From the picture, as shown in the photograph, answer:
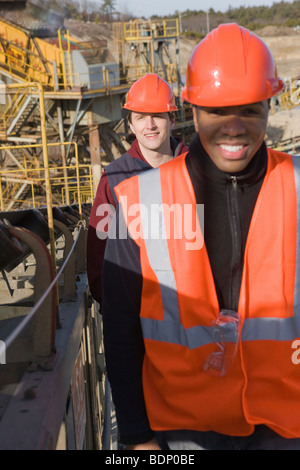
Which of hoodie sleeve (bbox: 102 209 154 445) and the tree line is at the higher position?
the tree line

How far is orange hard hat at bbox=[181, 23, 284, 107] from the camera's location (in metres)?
2.12

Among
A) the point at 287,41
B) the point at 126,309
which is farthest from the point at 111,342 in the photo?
the point at 287,41

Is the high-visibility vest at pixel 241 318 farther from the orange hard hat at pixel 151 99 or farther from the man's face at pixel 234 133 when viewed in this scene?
the orange hard hat at pixel 151 99

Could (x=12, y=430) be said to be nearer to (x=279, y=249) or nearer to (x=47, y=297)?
(x=47, y=297)

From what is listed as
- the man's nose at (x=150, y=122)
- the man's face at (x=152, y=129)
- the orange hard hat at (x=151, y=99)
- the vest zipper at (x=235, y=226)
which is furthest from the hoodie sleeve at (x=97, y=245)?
the vest zipper at (x=235, y=226)

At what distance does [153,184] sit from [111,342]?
63 cm

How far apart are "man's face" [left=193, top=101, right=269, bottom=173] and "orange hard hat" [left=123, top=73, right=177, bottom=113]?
237 centimetres

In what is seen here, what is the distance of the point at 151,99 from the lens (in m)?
4.56

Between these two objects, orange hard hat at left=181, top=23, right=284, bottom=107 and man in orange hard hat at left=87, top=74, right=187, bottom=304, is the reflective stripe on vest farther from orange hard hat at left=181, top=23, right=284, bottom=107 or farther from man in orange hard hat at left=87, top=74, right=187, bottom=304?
man in orange hard hat at left=87, top=74, right=187, bottom=304

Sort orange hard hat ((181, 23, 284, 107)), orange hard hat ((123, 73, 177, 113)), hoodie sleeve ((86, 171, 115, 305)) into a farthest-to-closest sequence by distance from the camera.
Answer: orange hard hat ((123, 73, 177, 113)) → hoodie sleeve ((86, 171, 115, 305)) → orange hard hat ((181, 23, 284, 107))

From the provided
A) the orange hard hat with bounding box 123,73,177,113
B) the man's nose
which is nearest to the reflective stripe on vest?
the man's nose

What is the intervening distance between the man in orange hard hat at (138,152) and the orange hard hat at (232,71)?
1.61 meters

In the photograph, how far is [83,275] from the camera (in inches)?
220

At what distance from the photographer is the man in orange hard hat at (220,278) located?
85.9 inches
